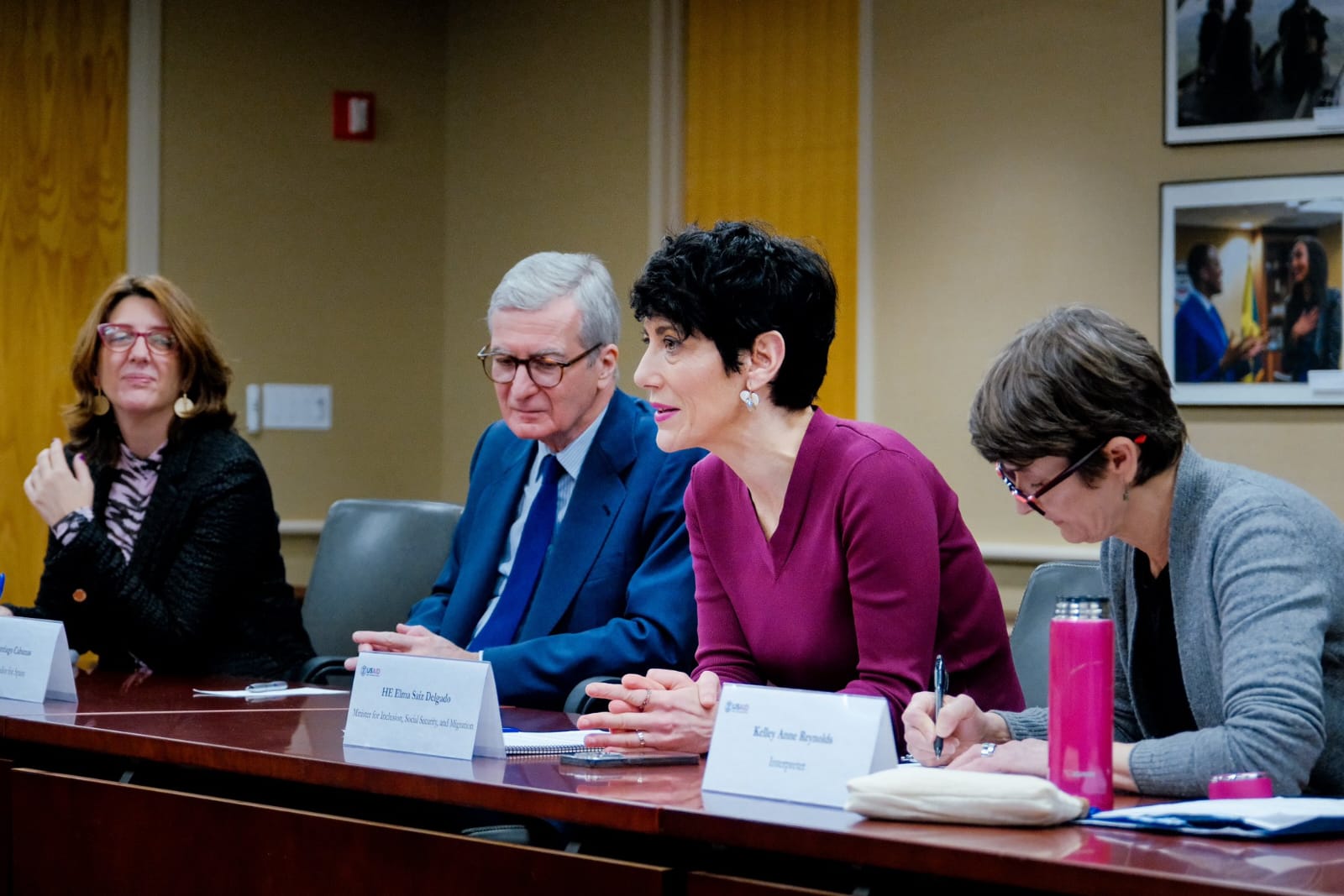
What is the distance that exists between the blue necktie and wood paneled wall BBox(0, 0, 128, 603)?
2.14 metres

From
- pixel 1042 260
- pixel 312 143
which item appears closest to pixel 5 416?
pixel 312 143

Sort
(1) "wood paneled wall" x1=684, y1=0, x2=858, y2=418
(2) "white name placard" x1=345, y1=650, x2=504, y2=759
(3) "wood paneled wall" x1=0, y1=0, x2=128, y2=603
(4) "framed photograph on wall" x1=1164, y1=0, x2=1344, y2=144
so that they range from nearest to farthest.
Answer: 1. (2) "white name placard" x1=345, y1=650, x2=504, y2=759
2. (4) "framed photograph on wall" x1=1164, y1=0, x2=1344, y2=144
3. (3) "wood paneled wall" x1=0, y1=0, x2=128, y2=603
4. (1) "wood paneled wall" x1=684, y1=0, x2=858, y2=418

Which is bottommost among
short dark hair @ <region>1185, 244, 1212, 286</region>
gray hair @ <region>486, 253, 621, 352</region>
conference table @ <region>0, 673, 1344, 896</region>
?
conference table @ <region>0, 673, 1344, 896</region>

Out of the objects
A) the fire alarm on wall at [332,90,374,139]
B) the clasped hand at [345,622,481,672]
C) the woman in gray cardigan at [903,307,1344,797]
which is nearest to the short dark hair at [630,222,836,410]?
the woman in gray cardigan at [903,307,1344,797]

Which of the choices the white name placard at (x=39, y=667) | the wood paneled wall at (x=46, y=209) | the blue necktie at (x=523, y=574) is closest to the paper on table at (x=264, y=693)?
the white name placard at (x=39, y=667)

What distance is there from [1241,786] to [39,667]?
1.70 m

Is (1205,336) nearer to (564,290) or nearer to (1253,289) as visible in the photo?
(1253,289)

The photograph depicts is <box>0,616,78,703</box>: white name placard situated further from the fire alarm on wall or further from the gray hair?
the fire alarm on wall

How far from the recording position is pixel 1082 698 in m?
1.41

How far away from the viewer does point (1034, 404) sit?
165cm

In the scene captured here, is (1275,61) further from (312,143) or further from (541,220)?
(312,143)

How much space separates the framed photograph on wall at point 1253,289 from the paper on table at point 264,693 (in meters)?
2.47

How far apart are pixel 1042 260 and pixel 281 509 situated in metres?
2.39

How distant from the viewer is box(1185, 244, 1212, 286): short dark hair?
404cm
